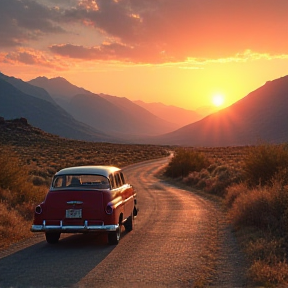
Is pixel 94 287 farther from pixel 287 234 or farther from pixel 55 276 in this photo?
pixel 287 234

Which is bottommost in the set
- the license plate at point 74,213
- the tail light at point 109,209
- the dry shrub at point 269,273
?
the dry shrub at point 269,273

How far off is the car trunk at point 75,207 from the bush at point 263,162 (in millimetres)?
10583

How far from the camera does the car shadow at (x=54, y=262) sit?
25.1ft

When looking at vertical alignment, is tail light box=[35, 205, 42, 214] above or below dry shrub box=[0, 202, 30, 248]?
above

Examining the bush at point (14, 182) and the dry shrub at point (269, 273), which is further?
the bush at point (14, 182)

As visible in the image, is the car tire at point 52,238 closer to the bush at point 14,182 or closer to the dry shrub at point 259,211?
the bush at point 14,182

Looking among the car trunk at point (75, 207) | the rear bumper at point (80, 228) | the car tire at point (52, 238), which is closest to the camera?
the rear bumper at point (80, 228)

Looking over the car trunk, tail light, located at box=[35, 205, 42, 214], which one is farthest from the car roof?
tail light, located at box=[35, 205, 42, 214]

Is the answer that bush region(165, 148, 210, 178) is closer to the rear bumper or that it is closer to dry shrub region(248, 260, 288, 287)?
the rear bumper

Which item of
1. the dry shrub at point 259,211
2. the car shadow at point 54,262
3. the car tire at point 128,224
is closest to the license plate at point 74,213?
the car shadow at point 54,262

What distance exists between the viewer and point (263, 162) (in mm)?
19578

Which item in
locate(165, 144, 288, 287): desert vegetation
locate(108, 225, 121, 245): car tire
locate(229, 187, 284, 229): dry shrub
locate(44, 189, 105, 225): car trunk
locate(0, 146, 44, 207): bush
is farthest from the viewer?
locate(0, 146, 44, 207): bush

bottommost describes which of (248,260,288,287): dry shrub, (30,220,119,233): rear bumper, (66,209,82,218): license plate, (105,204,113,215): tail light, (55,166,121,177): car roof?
(248,260,288,287): dry shrub

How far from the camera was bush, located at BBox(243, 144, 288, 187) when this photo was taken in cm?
1925
